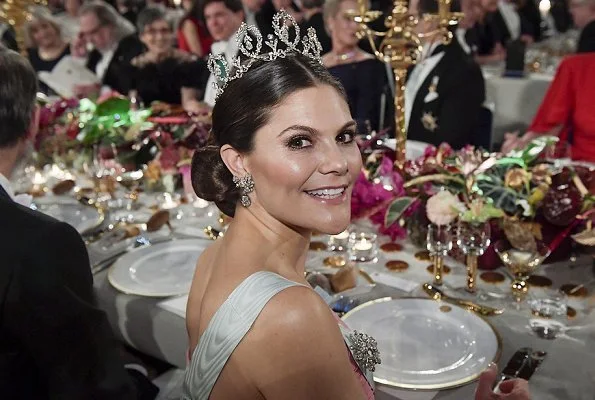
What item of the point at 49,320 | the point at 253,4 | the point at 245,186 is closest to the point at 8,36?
the point at 253,4

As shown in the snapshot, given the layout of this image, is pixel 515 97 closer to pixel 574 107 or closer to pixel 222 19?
pixel 574 107

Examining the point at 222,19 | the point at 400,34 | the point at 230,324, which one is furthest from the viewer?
the point at 222,19

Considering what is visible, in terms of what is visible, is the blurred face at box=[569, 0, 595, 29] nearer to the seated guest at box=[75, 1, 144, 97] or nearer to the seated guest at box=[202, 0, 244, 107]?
the seated guest at box=[202, 0, 244, 107]

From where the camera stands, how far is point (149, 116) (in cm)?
266

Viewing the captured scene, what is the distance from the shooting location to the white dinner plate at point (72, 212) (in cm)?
209

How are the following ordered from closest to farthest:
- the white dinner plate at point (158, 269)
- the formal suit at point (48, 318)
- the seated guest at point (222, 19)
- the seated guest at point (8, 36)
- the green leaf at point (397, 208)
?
the formal suit at point (48, 318) < the white dinner plate at point (158, 269) < the green leaf at point (397, 208) < the seated guest at point (222, 19) < the seated guest at point (8, 36)

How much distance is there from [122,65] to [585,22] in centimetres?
292

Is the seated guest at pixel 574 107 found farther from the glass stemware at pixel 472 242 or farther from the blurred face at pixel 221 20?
the blurred face at pixel 221 20

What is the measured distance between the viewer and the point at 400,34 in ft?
6.26

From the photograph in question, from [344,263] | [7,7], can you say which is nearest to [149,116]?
[7,7]

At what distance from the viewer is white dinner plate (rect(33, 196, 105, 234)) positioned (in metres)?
2.09

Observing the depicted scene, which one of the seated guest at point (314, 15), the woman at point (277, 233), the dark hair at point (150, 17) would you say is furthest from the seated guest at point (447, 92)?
the woman at point (277, 233)

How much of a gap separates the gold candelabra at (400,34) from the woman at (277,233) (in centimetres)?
91

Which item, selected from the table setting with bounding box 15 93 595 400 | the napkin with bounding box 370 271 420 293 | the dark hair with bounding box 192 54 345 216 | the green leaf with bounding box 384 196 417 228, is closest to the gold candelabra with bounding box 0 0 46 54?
the table setting with bounding box 15 93 595 400
